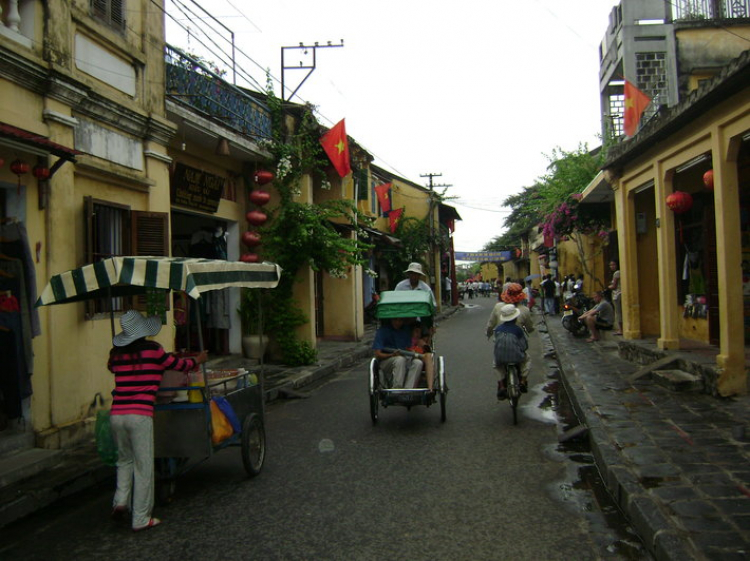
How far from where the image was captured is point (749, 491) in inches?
182

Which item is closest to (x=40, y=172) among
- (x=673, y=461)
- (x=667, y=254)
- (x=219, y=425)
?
(x=219, y=425)

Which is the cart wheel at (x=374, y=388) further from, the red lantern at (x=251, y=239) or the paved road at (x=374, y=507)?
the red lantern at (x=251, y=239)

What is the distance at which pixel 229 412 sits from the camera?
17.9 ft

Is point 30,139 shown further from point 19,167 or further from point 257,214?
point 257,214

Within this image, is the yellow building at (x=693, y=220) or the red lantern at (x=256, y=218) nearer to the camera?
the yellow building at (x=693, y=220)

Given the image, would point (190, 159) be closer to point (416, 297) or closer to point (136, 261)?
point (416, 297)

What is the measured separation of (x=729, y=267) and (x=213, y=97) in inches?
340

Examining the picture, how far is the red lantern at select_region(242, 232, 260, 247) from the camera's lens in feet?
41.6

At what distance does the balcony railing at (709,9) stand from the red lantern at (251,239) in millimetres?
11881

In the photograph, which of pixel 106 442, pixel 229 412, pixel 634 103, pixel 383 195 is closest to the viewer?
pixel 106 442

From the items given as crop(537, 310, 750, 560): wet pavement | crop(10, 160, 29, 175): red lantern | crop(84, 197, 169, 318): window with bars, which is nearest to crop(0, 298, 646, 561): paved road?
crop(537, 310, 750, 560): wet pavement

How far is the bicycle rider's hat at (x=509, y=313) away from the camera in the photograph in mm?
8016

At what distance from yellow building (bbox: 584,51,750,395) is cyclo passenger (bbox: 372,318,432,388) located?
13.0ft

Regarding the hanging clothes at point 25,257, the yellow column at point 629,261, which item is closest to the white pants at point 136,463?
the hanging clothes at point 25,257
